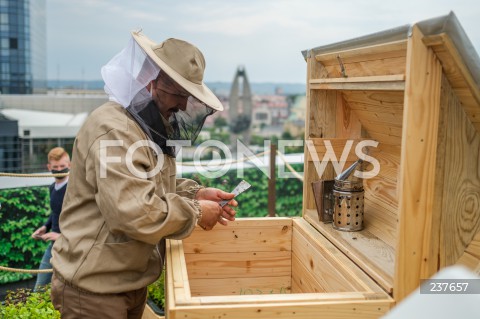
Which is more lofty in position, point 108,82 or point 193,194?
point 108,82

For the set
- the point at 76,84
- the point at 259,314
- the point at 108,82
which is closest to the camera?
the point at 259,314

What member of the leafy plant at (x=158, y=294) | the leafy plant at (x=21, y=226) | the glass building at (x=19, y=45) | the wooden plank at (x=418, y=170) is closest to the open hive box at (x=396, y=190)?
the wooden plank at (x=418, y=170)

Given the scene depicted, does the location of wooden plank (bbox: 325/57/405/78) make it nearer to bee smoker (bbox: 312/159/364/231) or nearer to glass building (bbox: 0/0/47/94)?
bee smoker (bbox: 312/159/364/231)

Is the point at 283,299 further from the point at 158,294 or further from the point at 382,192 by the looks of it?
the point at 158,294

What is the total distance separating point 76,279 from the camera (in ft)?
6.75

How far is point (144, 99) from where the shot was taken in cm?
213

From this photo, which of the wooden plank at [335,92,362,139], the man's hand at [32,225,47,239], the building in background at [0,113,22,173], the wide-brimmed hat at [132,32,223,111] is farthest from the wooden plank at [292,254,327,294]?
the building in background at [0,113,22,173]

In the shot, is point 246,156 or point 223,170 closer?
point 246,156

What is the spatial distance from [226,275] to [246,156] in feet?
12.8

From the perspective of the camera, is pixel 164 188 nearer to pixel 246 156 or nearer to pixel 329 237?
pixel 329 237

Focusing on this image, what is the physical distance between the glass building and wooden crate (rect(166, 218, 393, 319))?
3008cm

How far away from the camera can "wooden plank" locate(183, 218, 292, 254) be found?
279 centimetres

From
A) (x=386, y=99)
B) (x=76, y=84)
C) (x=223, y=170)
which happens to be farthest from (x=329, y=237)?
(x=76, y=84)

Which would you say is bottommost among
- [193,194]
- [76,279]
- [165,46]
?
[76,279]
